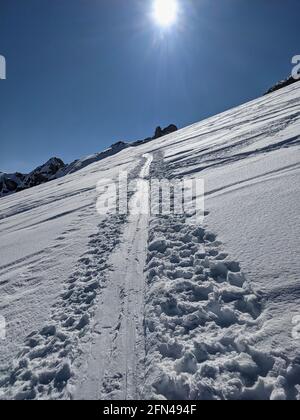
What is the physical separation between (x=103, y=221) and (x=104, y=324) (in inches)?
166

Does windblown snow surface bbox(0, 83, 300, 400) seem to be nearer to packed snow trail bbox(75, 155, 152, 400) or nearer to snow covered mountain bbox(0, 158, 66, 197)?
packed snow trail bbox(75, 155, 152, 400)

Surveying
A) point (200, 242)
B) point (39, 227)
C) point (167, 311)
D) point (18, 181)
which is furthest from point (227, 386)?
point (18, 181)

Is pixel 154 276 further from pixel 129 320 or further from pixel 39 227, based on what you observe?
pixel 39 227

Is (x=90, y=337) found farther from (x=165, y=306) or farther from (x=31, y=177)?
(x=31, y=177)

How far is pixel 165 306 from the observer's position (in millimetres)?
3768

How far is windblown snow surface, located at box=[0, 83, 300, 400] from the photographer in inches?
108

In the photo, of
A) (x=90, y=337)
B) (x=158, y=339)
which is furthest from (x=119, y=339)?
(x=158, y=339)

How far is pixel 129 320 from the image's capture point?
3664mm

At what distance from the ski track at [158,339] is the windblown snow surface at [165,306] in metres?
0.01

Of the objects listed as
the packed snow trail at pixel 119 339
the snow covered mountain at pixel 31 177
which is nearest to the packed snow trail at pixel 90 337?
the packed snow trail at pixel 119 339

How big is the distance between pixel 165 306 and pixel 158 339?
0.57m

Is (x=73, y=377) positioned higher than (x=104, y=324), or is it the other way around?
(x=104, y=324)

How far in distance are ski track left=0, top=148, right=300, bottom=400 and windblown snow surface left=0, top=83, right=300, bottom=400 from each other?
0.01m
